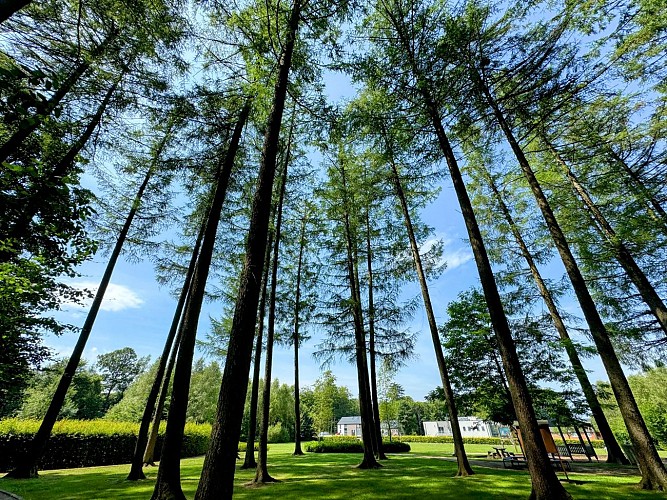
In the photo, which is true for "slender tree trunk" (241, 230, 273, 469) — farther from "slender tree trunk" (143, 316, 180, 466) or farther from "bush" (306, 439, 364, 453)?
"bush" (306, 439, 364, 453)

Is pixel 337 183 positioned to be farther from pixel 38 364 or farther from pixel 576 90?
pixel 38 364

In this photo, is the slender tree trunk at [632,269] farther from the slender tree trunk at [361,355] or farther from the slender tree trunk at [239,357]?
the slender tree trunk at [239,357]

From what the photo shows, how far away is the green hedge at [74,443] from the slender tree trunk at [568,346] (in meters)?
19.4

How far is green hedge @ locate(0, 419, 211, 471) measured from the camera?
10977mm

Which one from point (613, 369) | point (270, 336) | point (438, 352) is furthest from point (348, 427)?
point (613, 369)

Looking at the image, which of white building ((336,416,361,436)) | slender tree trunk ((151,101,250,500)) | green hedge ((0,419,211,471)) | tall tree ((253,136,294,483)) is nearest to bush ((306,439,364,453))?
green hedge ((0,419,211,471))

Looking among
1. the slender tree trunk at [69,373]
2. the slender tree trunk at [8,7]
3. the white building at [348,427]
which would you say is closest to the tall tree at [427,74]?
the slender tree trunk at [8,7]

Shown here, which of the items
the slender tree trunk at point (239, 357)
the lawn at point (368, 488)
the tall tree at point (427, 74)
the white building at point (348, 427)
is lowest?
the white building at point (348, 427)

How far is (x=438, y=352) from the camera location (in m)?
8.75

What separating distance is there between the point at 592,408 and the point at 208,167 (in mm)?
15364

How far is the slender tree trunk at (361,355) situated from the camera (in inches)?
377

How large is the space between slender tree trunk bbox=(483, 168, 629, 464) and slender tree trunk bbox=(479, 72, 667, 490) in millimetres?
2844

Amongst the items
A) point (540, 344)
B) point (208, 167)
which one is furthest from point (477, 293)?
point (208, 167)

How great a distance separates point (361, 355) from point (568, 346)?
716 cm
